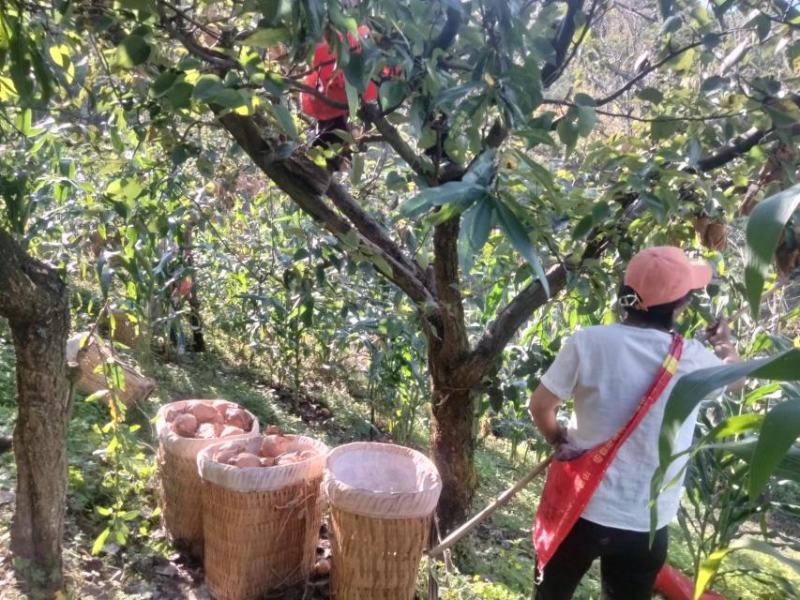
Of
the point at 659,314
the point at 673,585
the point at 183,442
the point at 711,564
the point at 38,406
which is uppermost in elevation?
the point at 659,314

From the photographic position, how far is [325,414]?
15.5 ft

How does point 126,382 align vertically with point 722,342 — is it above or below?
below

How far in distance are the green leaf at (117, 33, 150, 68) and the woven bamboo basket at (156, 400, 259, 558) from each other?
4.72 feet

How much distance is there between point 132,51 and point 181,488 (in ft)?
5.42

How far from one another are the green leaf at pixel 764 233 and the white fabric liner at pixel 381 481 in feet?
5.00

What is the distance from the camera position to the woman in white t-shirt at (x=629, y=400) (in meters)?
1.62

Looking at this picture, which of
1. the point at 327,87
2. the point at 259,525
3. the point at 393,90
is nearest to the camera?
the point at 393,90

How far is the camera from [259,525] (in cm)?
209

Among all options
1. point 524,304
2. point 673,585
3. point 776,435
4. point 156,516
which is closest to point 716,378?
point 776,435

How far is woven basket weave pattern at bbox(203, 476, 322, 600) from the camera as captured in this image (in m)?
2.08

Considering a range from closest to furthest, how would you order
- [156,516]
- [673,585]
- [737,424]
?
[737,424] → [156,516] → [673,585]

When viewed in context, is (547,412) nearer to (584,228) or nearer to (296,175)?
(584,228)

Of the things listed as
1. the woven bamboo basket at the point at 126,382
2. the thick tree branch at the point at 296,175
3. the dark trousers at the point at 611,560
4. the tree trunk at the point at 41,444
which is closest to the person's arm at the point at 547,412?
the dark trousers at the point at 611,560

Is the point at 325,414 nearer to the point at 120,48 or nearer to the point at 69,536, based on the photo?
the point at 69,536
